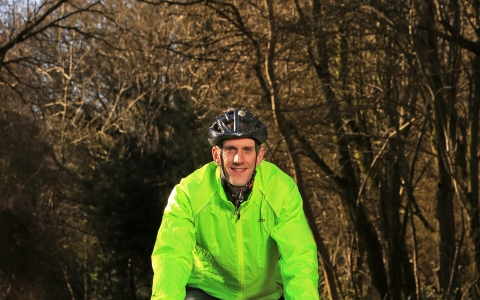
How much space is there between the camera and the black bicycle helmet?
13.2 ft

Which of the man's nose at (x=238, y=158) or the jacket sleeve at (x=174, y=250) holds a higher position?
the man's nose at (x=238, y=158)

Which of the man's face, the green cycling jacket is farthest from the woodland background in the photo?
the man's face

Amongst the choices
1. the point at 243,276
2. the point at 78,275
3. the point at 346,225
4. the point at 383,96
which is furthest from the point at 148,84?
the point at 243,276

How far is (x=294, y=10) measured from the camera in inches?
540

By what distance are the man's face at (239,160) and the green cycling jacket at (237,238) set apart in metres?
0.07

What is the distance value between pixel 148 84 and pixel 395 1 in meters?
17.1

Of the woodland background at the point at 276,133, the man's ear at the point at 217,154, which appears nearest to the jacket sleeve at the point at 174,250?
the man's ear at the point at 217,154

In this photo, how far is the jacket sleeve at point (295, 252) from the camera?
3762mm

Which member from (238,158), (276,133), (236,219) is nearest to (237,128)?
(238,158)

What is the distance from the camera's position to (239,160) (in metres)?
4.06

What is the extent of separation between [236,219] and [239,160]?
28cm

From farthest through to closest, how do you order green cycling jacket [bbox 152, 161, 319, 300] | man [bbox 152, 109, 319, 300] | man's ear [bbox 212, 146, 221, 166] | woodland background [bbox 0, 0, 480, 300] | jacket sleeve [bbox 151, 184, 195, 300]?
woodland background [bbox 0, 0, 480, 300]
man's ear [bbox 212, 146, 221, 166]
man [bbox 152, 109, 319, 300]
green cycling jacket [bbox 152, 161, 319, 300]
jacket sleeve [bbox 151, 184, 195, 300]

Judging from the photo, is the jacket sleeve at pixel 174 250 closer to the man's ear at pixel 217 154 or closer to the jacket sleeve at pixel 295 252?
the man's ear at pixel 217 154

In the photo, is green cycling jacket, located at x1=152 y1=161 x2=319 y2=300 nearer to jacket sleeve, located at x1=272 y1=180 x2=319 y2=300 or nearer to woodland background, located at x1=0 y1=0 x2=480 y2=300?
jacket sleeve, located at x1=272 y1=180 x2=319 y2=300
